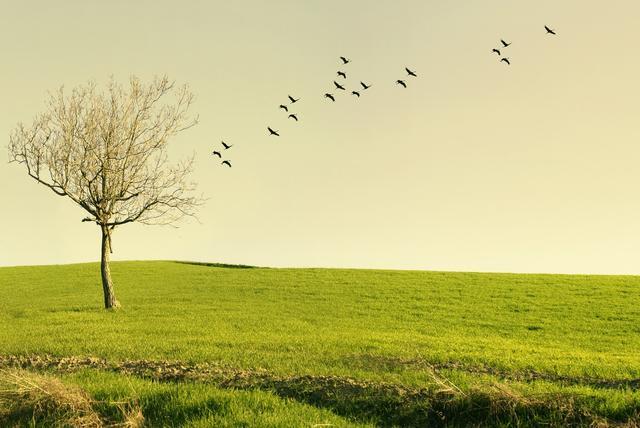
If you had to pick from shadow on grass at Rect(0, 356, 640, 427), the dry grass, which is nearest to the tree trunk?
the dry grass

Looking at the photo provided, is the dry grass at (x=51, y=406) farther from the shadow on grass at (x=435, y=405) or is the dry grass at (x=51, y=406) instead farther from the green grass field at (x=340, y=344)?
the shadow on grass at (x=435, y=405)

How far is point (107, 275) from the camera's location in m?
38.8

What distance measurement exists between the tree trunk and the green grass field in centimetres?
104

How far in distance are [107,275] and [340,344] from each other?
20650 millimetres

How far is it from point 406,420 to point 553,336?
70.9 feet

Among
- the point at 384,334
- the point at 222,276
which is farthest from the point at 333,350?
the point at 222,276

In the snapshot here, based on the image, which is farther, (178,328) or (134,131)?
(134,131)

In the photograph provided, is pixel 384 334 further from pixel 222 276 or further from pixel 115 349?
pixel 222 276

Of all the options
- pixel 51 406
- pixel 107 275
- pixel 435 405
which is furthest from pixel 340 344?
pixel 107 275

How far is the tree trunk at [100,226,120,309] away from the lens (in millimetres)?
38625

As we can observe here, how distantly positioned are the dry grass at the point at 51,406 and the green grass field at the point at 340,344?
1.62ft

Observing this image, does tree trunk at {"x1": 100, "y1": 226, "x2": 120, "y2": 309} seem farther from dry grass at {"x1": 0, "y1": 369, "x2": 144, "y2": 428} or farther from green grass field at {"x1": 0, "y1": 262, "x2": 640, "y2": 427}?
dry grass at {"x1": 0, "y1": 369, "x2": 144, "y2": 428}

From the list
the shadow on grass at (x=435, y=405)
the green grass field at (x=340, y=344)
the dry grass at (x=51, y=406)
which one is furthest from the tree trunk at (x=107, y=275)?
the shadow on grass at (x=435, y=405)

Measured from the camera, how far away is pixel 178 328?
28.8m
